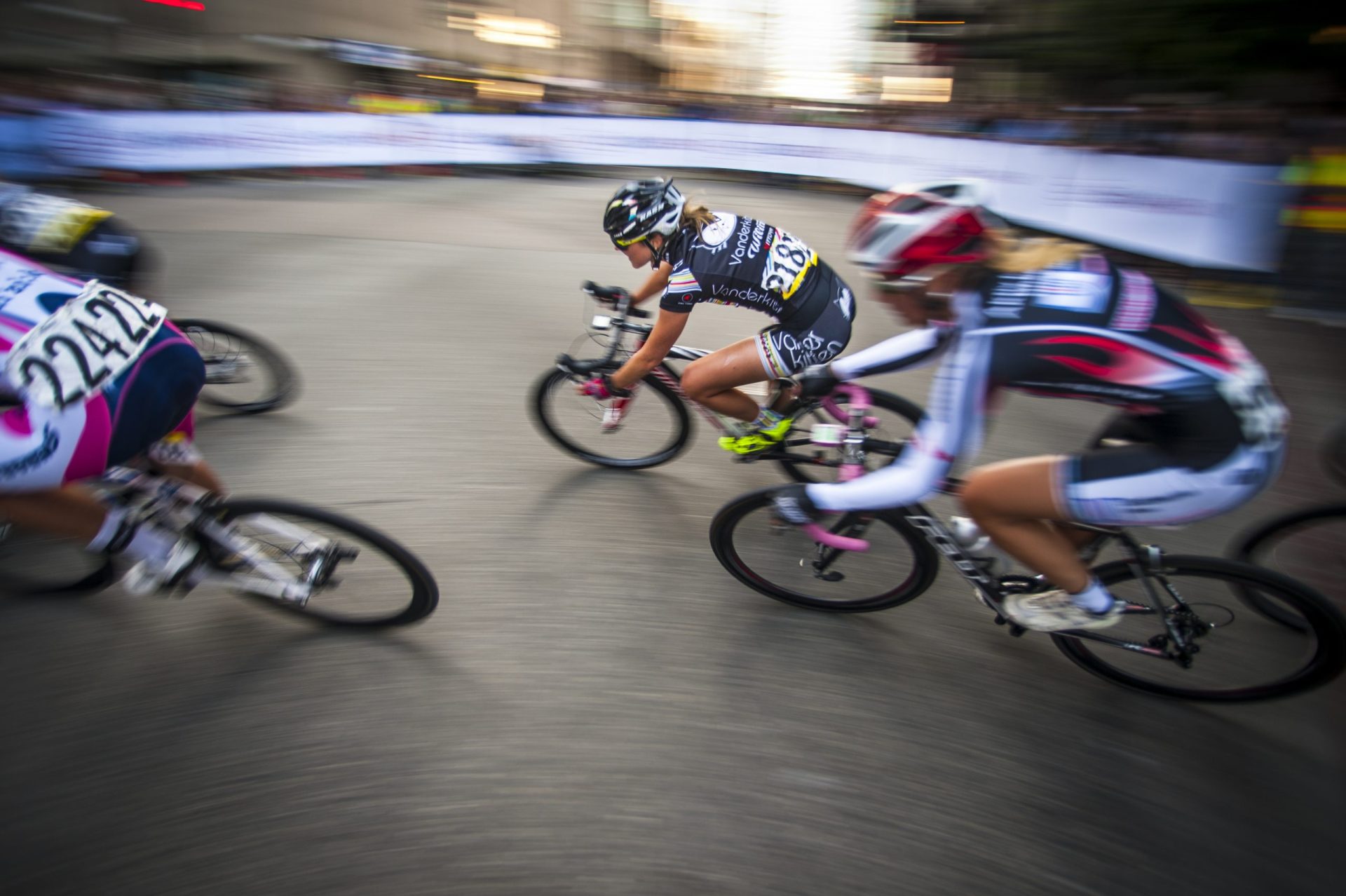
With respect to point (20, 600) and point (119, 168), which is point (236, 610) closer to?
point (20, 600)

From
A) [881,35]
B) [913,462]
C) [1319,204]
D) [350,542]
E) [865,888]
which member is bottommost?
[865,888]

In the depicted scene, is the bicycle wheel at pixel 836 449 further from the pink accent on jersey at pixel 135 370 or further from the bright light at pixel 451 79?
the bright light at pixel 451 79

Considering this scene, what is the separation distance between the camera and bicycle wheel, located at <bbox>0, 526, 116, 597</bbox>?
8.95 ft

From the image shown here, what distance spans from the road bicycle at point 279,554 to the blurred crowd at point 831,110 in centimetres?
810

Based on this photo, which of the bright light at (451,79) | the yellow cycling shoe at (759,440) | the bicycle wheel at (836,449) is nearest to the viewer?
the bicycle wheel at (836,449)

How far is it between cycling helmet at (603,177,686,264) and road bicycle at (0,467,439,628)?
1692 mm

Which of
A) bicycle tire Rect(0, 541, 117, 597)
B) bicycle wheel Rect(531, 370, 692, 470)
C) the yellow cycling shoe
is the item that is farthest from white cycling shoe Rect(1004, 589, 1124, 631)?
bicycle tire Rect(0, 541, 117, 597)

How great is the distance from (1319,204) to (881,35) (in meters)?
12.0

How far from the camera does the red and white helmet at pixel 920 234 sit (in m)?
2.03

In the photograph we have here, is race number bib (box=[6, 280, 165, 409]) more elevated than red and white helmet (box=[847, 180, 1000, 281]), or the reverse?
red and white helmet (box=[847, 180, 1000, 281])

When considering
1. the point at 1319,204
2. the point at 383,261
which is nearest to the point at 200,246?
the point at 383,261

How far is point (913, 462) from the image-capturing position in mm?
2096

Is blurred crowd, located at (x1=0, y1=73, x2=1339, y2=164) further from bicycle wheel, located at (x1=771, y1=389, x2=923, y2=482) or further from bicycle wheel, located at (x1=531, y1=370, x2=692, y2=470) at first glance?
bicycle wheel, located at (x1=531, y1=370, x2=692, y2=470)

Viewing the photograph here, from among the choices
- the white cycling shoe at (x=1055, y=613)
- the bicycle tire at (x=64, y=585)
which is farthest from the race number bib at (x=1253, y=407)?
the bicycle tire at (x=64, y=585)
